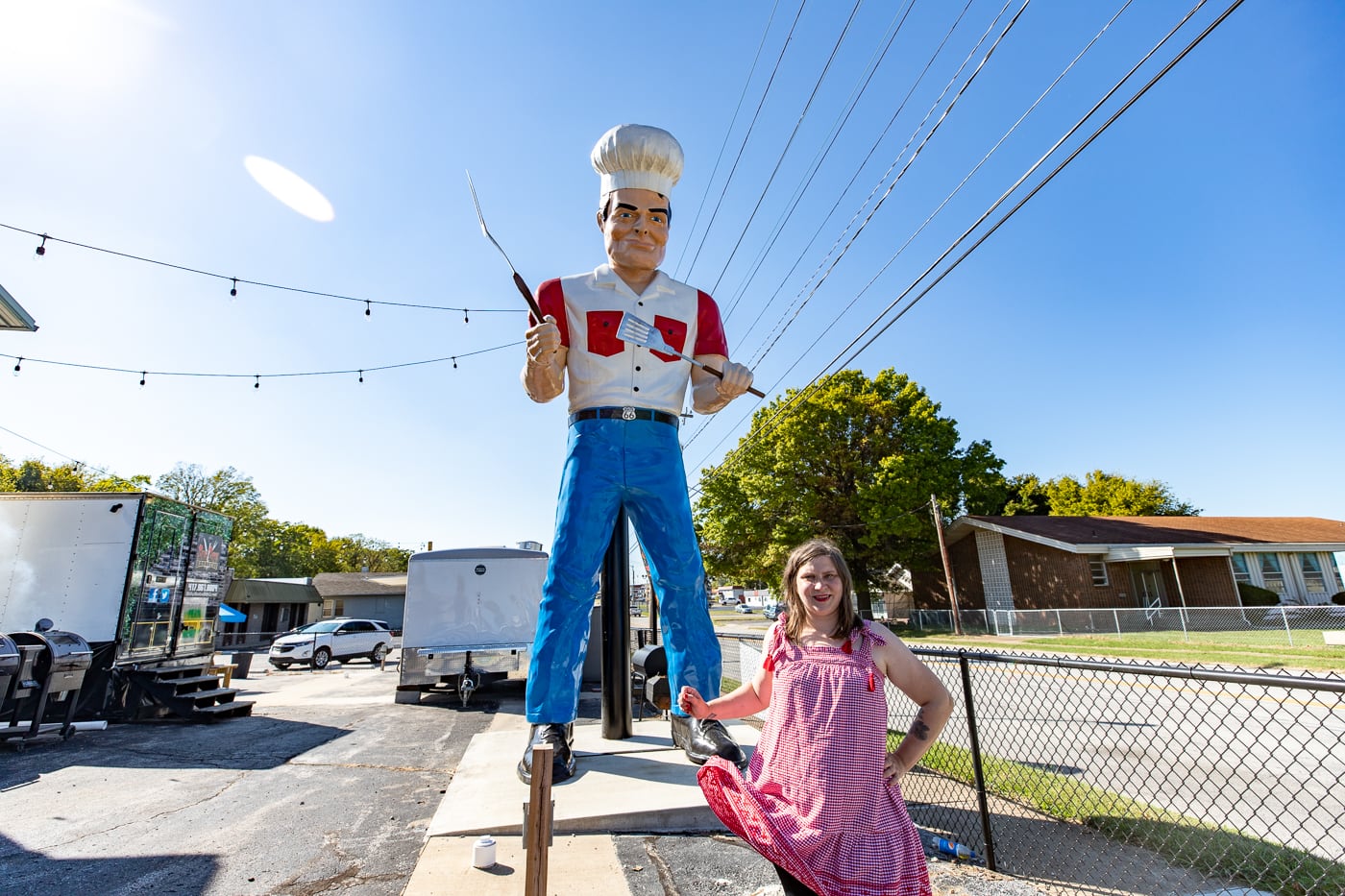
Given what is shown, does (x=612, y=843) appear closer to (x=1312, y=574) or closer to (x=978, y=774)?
(x=978, y=774)

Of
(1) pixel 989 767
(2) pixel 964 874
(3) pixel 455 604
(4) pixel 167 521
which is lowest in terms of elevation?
Answer: (1) pixel 989 767

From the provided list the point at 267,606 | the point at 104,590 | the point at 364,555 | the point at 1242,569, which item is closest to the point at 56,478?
the point at 267,606

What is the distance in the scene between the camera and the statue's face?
3.51m

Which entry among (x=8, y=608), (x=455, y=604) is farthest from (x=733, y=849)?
(x=8, y=608)

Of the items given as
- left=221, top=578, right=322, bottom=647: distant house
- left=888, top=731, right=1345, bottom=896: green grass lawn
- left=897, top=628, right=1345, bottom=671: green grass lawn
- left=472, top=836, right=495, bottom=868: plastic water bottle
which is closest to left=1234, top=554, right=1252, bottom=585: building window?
left=897, top=628, right=1345, bottom=671: green grass lawn

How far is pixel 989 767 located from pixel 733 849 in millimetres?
4264

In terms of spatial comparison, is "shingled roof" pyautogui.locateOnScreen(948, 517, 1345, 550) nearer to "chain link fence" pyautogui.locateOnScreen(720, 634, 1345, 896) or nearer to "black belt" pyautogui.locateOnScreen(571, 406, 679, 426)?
"chain link fence" pyautogui.locateOnScreen(720, 634, 1345, 896)

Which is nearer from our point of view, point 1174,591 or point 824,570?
point 824,570

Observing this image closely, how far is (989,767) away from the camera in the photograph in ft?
18.6

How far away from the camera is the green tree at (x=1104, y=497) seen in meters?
42.8

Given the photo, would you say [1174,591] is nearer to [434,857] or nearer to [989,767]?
[989,767]

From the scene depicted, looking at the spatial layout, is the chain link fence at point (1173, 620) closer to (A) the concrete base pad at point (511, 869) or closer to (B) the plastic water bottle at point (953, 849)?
(B) the plastic water bottle at point (953, 849)

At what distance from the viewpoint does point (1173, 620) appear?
20125mm

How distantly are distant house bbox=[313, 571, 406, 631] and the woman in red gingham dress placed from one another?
40935 mm
